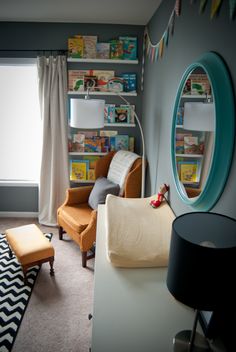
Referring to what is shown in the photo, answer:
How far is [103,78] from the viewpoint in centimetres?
331

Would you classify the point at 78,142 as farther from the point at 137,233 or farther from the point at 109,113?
the point at 137,233

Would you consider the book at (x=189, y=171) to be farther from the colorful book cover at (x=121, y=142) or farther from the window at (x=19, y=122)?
the window at (x=19, y=122)

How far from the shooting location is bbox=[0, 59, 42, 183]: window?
346cm

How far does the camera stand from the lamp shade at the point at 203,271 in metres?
0.72

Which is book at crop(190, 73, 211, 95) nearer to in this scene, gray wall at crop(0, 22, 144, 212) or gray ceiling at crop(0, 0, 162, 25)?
gray ceiling at crop(0, 0, 162, 25)

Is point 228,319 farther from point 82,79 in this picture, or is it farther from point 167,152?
point 82,79

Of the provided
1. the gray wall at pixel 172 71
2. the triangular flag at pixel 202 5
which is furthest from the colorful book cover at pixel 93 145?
the triangular flag at pixel 202 5

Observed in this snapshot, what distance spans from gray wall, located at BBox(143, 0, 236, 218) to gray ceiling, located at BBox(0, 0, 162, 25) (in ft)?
0.54

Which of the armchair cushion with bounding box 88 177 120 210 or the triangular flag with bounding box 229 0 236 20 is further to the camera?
the armchair cushion with bounding box 88 177 120 210

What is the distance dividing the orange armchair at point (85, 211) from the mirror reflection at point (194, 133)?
1.10 metres

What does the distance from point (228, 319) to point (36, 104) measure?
10.7 feet

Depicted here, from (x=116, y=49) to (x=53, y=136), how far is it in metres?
1.27

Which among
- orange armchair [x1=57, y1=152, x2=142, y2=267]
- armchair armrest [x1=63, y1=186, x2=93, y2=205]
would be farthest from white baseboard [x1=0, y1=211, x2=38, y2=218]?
armchair armrest [x1=63, y1=186, x2=93, y2=205]

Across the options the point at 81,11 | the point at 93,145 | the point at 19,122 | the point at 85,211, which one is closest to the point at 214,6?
the point at 81,11
